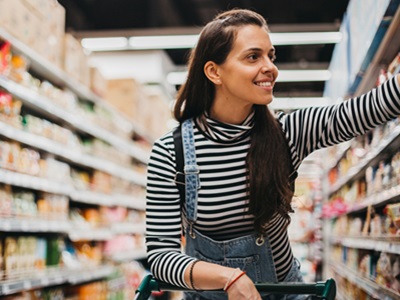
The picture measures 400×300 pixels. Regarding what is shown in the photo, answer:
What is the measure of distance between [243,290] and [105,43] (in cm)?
801

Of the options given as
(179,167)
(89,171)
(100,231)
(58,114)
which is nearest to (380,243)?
(179,167)

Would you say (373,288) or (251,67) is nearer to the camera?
(251,67)

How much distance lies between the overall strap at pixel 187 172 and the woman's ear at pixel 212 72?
176 millimetres

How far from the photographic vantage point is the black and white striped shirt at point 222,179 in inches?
Answer: 68.6

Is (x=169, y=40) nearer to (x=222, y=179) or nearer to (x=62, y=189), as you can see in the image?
(x=62, y=189)

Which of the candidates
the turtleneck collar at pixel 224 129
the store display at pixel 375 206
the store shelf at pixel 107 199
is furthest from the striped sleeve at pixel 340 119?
the store shelf at pixel 107 199

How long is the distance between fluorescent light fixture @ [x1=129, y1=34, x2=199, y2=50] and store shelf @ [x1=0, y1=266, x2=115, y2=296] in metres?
3.82

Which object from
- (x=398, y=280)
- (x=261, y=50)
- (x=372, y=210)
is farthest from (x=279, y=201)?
(x=372, y=210)

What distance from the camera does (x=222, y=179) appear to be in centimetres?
180

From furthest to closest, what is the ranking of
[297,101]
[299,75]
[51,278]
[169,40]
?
[297,101]
[299,75]
[169,40]
[51,278]

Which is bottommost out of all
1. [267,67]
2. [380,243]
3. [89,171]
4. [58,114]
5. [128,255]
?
[128,255]

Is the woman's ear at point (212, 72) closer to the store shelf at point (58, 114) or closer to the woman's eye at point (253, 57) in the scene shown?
the woman's eye at point (253, 57)

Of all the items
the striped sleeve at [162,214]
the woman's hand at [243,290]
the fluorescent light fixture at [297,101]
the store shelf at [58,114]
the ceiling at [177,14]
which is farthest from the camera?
the fluorescent light fixture at [297,101]

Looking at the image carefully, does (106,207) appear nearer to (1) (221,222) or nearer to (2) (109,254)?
(2) (109,254)
